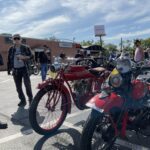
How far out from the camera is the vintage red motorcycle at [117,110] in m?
3.65

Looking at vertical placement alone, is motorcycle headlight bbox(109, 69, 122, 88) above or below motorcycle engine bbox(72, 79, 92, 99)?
above

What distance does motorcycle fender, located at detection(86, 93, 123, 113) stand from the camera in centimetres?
365

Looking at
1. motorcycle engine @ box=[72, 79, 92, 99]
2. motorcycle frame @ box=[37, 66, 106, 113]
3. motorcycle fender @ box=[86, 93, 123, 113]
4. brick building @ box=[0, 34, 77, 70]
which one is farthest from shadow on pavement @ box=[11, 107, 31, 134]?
brick building @ box=[0, 34, 77, 70]

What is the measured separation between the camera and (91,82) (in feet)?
18.6

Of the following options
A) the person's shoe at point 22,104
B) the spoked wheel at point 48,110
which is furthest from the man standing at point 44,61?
the spoked wheel at point 48,110

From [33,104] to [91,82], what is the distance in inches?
49.3

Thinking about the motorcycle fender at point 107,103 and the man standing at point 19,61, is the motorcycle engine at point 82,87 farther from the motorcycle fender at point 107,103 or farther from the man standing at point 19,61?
the man standing at point 19,61

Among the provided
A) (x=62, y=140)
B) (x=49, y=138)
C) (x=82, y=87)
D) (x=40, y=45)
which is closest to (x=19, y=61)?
(x=82, y=87)

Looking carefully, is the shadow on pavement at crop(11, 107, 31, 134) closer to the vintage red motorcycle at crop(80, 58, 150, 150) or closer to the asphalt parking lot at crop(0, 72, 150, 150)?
the asphalt parking lot at crop(0, 72, 150, 150)

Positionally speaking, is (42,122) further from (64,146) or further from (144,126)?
(144,126)

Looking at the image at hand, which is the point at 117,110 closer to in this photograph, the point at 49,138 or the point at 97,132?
the point at 97,132

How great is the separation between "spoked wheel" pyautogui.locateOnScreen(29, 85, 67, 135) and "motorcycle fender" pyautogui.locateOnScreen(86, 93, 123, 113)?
1.47 m

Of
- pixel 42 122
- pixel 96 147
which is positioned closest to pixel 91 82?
pixel 42 122

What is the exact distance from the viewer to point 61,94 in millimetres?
5297
